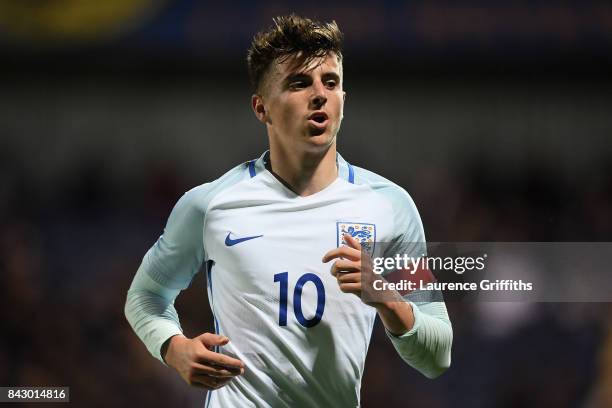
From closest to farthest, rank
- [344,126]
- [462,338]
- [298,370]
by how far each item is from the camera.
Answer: [298,370] < [462,338] < [344,126]

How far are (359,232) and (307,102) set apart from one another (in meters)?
0.43

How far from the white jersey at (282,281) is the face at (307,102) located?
0.16 meters

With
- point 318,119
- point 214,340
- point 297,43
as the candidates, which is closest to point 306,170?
point 318,119

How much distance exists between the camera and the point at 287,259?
2.57 meters

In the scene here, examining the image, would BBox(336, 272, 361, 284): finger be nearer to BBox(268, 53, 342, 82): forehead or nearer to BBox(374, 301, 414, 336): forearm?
BBox(374, 301, 414, 336): forearm

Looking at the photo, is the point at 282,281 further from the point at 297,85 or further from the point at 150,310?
the point at 297,85

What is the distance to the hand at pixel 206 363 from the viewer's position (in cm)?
239

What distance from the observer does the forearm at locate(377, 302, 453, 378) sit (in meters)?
2.36

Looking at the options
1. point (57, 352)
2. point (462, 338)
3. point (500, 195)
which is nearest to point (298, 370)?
point (462, 338)

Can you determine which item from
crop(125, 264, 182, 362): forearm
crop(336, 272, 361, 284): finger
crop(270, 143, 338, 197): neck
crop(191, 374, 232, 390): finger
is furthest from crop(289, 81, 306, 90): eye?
crop(191, 374, 232, 390): finger

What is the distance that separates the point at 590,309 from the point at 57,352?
269cm

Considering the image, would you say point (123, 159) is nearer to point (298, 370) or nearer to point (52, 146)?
point (52, 146)

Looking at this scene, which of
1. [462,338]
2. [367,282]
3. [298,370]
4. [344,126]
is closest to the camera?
[367,282]

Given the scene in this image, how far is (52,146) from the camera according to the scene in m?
4.59
